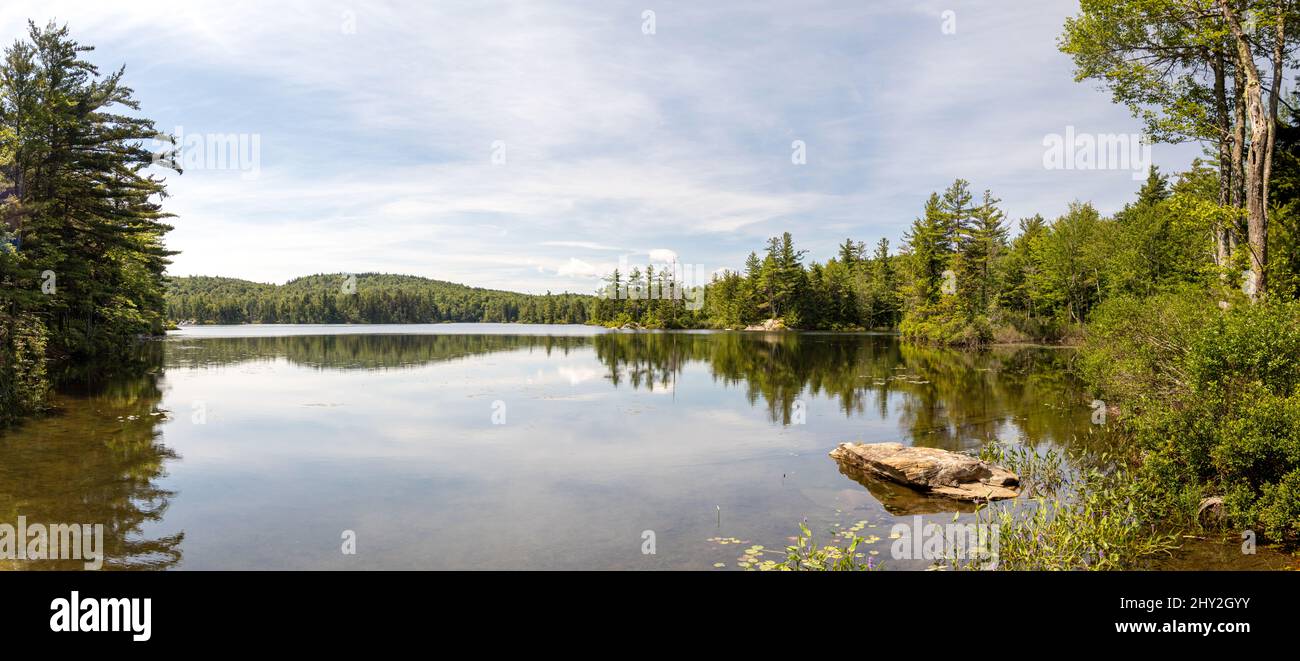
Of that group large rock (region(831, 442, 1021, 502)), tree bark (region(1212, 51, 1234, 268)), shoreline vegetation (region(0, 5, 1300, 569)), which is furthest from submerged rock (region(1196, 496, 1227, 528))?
tree bark (region(1212, 51, 1234, 268))

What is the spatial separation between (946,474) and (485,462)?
10.6 m

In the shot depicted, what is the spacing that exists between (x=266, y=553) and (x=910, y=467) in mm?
12086

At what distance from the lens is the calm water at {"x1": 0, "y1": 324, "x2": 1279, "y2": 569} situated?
1008cm

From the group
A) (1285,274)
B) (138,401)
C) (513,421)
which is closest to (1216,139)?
(1285,274)

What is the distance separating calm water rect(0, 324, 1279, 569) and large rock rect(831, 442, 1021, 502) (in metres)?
0.60

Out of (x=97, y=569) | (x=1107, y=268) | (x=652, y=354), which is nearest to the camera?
(x=97, y=569)

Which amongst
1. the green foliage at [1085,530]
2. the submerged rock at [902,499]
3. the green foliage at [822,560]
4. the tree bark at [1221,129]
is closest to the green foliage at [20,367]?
the green foliage at [822,560]

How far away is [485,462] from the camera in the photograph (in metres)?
15.4

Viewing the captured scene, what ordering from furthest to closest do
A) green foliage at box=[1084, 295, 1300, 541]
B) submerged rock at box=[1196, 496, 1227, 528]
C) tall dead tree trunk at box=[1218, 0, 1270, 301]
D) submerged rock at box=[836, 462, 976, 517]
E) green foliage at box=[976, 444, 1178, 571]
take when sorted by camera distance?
tall dead tree trunk at box=[1218, 0, 1270, 301]
submerged rock at box=[836, 462, 976, 517]
submerged rock at box=[1196, 496, 1227, 528]
green foliage at box=[1084, 295, 1300, 541]
green foliage at box=[976, 444, 1178, 571]

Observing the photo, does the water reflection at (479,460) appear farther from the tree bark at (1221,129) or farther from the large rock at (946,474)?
the tree bark at (1221,129)

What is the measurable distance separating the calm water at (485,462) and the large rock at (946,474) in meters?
0.60

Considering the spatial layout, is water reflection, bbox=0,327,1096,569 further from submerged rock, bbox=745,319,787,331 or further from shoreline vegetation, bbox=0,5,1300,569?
submerged rock, bbox=745,319,787,331
